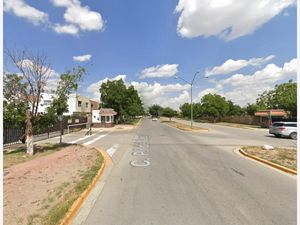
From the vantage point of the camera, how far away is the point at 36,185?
6047 mm

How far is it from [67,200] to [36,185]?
1.58 meters

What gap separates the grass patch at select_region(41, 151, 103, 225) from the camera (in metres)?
4.15

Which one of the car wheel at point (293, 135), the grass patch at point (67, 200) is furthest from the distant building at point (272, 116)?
the grass patch at point (67, 200)

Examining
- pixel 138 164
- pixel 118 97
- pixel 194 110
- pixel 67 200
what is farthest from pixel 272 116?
pixel 194 110

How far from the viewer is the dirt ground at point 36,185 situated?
4.42m

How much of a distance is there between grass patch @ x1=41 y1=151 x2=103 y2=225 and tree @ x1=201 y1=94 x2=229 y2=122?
57.8m

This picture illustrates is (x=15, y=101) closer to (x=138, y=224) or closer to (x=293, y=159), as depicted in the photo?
(x=138, y=224)

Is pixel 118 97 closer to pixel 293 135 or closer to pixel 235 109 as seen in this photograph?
pixel 293 135

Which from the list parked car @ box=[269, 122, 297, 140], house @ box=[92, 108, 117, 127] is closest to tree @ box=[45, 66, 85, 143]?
parked car @ box=[269, 122, 297, 140]

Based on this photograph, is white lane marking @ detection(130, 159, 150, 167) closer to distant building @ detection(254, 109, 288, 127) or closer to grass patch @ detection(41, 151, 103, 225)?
grass patch @ detection(41, 151, 103, 225)

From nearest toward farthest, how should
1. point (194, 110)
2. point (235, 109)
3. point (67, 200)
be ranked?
point (67, 200)
point (235, 109)
point (194, 110)

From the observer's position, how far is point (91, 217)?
445cm

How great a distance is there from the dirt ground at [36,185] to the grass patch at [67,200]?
0.13 metres

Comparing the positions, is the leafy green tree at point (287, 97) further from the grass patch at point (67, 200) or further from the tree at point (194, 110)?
the grass patch at point (67, 200)
